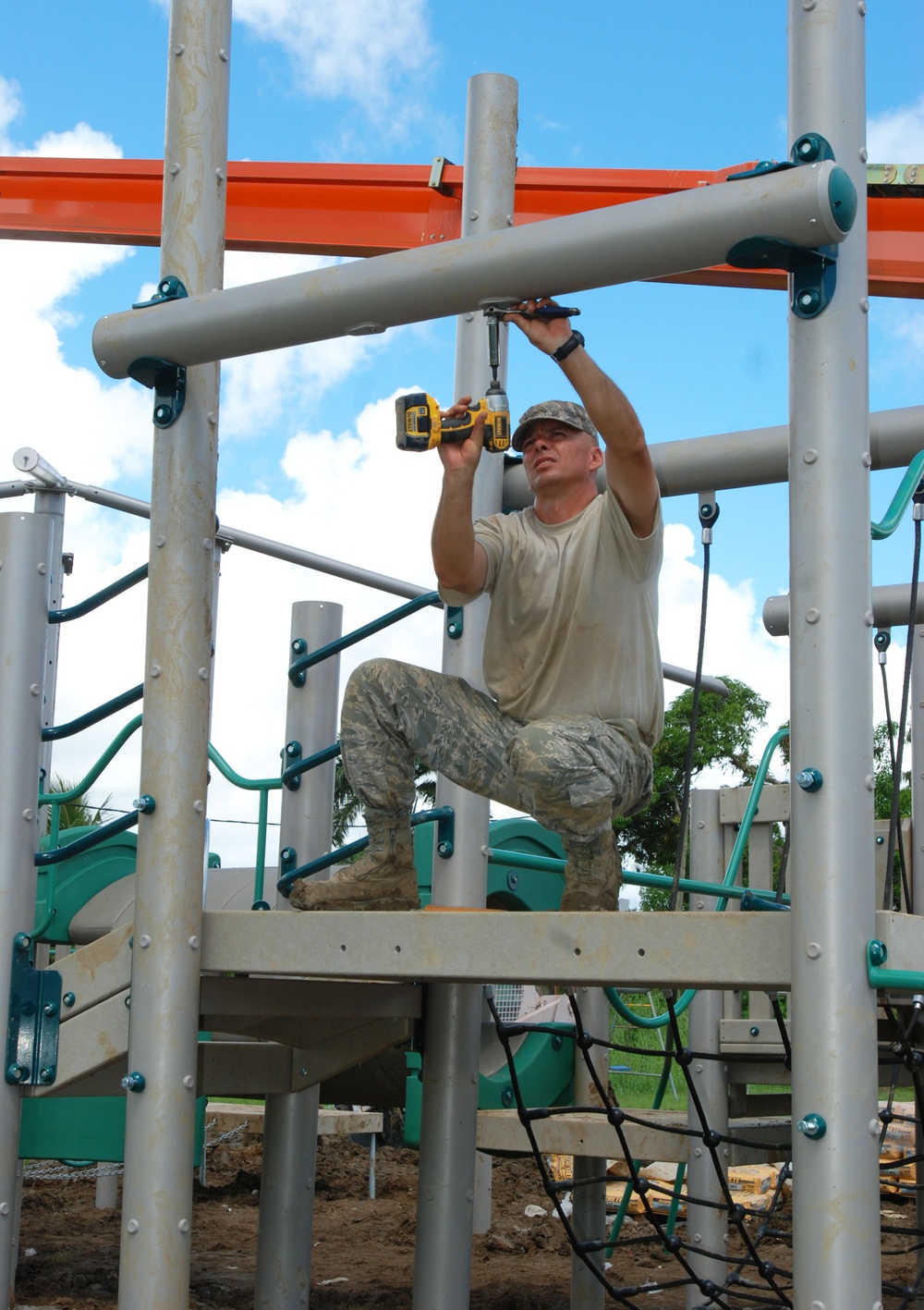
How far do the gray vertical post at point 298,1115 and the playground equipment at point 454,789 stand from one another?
399 millimetres

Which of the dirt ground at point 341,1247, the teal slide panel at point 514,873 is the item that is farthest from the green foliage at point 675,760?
the teal slide panel at point 514,873

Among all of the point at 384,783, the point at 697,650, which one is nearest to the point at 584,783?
the point at 384,783

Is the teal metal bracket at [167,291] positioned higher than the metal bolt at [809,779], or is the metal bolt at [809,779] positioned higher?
the teal metal bracket at [167,291]

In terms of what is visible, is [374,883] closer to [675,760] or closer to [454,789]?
[454,789]

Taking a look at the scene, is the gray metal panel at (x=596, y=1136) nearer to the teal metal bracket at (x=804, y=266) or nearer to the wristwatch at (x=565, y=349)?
the wristwatch at (x=565, y=349)

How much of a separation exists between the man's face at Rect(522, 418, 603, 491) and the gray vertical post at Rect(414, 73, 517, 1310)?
1.27 feet

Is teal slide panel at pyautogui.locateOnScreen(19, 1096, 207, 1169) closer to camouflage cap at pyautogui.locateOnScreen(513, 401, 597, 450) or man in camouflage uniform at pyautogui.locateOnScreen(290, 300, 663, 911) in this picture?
man in camouflage uniform at pyautogui.locateOnScreen(290, 300, 663, 911)

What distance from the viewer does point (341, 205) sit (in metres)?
5.70

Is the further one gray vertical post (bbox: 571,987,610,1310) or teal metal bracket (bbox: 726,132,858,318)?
gray vertical post (bbox: 571,987,610,1310)

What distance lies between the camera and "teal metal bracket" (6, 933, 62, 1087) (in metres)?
3.17

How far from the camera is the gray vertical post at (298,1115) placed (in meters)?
4.39

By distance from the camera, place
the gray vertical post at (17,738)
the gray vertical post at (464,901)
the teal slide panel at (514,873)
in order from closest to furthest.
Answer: the gray vertical post at (17,738), the gray vertical post at (464,901), the teal slide panel at (514,873)

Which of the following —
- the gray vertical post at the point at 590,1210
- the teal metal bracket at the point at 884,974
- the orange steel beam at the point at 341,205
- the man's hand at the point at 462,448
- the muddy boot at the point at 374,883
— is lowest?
the gray vertical post at the point at 590,1210

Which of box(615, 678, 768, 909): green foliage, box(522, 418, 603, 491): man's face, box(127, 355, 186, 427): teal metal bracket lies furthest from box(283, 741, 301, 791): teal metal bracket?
box(615, 678, 768, 909): green foliage
